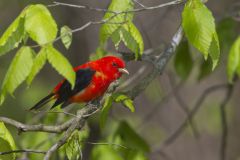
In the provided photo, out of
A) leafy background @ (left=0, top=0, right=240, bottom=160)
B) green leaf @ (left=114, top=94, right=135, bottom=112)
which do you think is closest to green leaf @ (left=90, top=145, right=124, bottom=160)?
green leaf @ (left=114, top=94, right=135, bottom=112)

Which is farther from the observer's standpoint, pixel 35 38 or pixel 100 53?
pixel 100 53

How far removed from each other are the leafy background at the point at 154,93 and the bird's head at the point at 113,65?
1.11 m

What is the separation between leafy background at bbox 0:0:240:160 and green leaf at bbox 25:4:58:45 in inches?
147

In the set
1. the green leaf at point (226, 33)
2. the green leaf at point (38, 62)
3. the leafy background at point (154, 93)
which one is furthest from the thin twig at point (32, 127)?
the leafy background at point (154, 93)

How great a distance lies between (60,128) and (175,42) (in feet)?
4.21

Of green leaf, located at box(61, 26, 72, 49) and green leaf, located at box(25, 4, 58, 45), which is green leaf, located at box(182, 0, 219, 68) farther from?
green leaf, located at box(25, 4, 58, 45)

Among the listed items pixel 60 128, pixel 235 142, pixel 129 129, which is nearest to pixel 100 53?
pixel 129 129

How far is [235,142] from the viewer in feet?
35.9

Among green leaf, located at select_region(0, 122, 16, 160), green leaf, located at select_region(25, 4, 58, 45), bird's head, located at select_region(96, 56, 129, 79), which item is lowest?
bird's head, located at select_region(96, 56, 129, 79)

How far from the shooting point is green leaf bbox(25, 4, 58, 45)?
345 cm

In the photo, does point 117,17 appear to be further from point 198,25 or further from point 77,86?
point 77,86

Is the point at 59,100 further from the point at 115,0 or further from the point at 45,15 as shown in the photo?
the point at 45,15

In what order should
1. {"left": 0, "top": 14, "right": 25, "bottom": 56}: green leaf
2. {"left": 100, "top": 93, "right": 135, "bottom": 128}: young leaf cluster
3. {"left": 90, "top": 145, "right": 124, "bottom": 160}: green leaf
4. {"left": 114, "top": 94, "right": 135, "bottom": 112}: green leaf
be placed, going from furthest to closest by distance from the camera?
1. {"left": 90, "top": 145, "right": 124, "bottom": 160}: green leaf
2. {"left": 114, "top": 94, "right": 135, "bottom": 112}: green leaf
3. {"left": 100, "top": 93, "right": 135, "bottom": 128}: young leaf cluster
4. {"left": 0, "top": 14, "right": 25, "bottom": 56}: green leaf

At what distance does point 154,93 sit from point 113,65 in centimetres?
439
